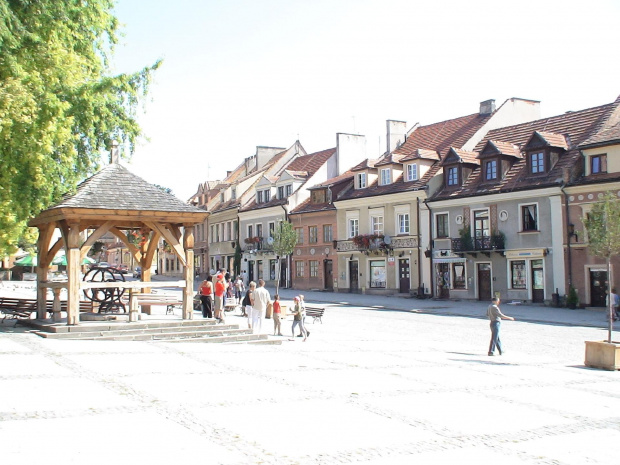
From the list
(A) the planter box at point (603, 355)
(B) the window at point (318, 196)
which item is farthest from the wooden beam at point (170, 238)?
(B) the window at point (318, 196)

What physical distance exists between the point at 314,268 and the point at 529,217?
1815 cm

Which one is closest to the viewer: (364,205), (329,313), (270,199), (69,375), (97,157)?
(69,375)

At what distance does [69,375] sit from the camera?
1122 cm

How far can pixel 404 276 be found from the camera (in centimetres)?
4059

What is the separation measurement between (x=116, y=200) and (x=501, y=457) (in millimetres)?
12467

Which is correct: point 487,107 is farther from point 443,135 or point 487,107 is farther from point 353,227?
point 353,227

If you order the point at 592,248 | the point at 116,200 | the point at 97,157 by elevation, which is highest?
the point at 97,157

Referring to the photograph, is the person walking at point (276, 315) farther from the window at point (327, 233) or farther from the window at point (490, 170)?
the window at point (327, 233)

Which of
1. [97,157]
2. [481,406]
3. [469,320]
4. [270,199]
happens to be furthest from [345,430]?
[270,199]

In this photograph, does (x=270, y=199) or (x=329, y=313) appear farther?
(x=270, y=199)

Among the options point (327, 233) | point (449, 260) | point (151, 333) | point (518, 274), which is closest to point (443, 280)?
point (449, 260)

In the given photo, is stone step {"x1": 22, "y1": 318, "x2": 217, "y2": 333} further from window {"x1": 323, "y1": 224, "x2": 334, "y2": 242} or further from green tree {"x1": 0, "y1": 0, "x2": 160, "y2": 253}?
window {"x1": 323, "y1": 224, "x2": 334, "y2": 242}

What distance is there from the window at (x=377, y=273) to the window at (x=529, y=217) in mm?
10789

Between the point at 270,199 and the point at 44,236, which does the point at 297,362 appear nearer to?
the point at 44,236
